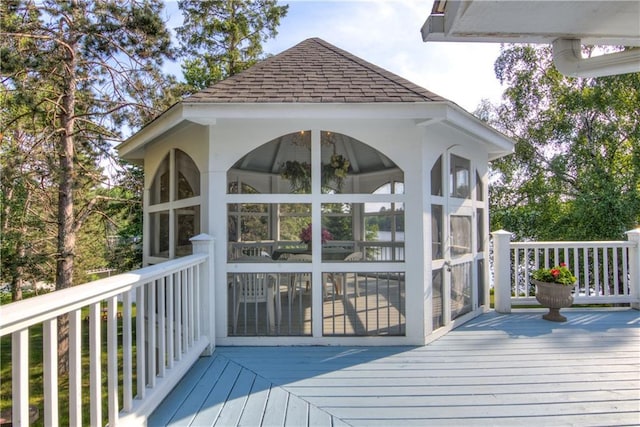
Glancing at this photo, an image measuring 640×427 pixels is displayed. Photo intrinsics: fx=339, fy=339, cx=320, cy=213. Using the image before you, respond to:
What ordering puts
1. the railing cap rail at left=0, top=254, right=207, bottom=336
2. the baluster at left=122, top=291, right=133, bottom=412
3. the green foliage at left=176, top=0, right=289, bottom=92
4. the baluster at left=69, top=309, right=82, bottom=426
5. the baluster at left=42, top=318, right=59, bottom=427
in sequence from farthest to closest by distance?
the green foliage at left=176, top=0, right=289, bottom=92 → the baluster at left=122, top=291, right=133, bottom=412 → the baluster at left=69, top=309, right=82, bottom=426 → the baluster at left=42, top=318, right=59, bottom=427 → the railing cap rail at left=0, top=254, right=207, bottom=336

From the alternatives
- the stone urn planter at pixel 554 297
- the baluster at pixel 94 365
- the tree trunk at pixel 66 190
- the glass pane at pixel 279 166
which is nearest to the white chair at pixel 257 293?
the glass pane at pixel 279 166

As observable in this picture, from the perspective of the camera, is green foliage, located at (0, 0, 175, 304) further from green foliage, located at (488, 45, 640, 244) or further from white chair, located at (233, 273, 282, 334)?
green foliage, located at (488, 45, 640, 244)

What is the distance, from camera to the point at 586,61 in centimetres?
257

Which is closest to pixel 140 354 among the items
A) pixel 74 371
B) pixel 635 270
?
pixel 74 371

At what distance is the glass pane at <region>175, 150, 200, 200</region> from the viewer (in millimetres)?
3812

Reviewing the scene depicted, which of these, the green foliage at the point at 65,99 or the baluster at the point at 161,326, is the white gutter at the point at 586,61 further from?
the green foliage at the point at 65,99

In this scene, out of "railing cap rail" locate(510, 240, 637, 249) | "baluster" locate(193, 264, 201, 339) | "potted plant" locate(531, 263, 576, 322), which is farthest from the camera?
"railing cap rail" locate(510, 240, 637, 249)

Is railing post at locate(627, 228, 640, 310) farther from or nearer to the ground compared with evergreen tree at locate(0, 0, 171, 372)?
nearer to the ground

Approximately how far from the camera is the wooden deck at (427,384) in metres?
2.24

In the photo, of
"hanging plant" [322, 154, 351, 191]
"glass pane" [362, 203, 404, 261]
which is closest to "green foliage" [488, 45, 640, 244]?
"glass pane" [362, 203, 404, 261]

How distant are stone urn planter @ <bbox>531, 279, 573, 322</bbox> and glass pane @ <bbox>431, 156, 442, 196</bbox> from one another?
1935mm

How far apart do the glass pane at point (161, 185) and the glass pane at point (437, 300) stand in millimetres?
3439

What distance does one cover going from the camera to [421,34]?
2.44 metres

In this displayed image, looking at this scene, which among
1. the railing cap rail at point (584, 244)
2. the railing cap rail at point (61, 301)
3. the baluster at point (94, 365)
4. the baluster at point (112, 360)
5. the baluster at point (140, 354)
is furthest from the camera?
the railing cap rail at point (584, 244)
